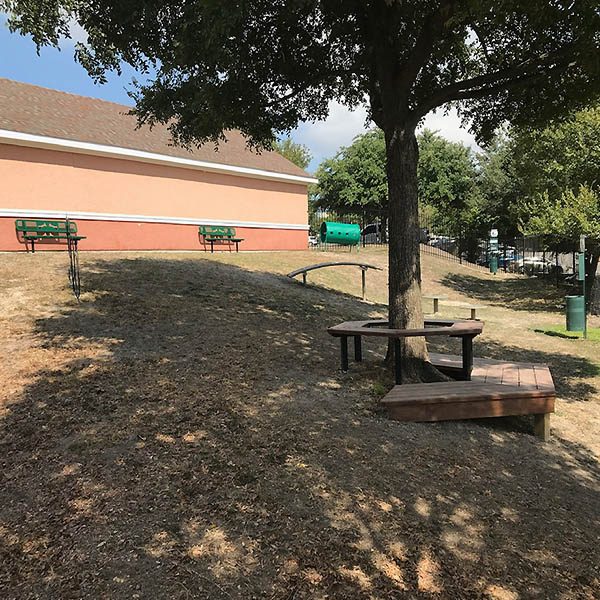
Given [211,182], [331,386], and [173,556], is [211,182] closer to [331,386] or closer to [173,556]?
[331,386]

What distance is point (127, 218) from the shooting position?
1625 centimetres

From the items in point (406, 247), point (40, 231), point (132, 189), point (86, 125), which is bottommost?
point (406, 247)

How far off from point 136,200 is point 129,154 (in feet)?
5.01

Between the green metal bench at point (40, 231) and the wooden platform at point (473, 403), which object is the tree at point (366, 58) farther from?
the green metal bench at point (40, 231)

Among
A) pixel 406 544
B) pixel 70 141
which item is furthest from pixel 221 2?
pixel 70 141

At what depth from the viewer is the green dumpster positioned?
23.1 m

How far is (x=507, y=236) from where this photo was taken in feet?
94.5

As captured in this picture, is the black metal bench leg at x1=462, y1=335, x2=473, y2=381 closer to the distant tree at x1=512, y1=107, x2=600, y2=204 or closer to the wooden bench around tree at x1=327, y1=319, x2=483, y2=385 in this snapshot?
the wooden bench around tree at x1=327, y1=319, x2=483, y2=385

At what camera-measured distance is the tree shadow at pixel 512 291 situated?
1616 centimetres

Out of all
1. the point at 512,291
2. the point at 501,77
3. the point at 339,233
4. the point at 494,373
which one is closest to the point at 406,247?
the point at 494,373

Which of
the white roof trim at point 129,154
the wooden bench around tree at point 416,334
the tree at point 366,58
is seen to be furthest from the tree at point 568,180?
the white roof trim at point 129,154

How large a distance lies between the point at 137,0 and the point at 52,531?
5.45m

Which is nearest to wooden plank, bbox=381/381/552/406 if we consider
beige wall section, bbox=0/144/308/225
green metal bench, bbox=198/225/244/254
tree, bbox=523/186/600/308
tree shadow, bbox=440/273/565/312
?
tree, bbox=523/186/600/308

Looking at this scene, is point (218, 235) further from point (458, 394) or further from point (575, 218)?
point (458, 394)
